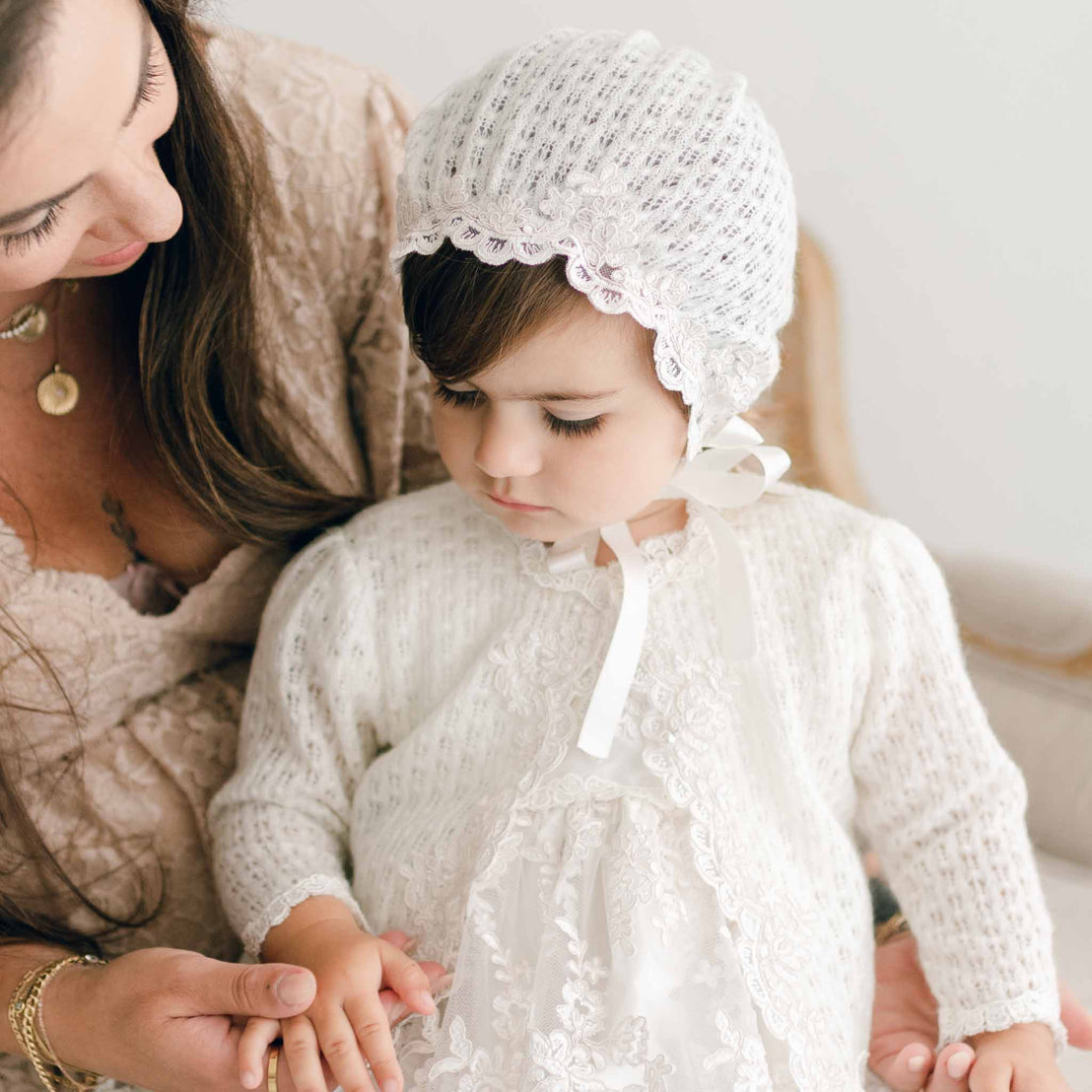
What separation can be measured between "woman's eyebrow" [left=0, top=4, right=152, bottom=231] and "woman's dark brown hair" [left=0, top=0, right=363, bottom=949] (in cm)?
12

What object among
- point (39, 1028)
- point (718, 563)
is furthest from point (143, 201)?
point (39, 1028)

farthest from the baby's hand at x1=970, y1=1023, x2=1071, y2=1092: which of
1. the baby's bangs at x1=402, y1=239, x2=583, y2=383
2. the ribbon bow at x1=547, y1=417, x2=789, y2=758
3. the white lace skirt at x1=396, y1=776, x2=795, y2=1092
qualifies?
the baby's bangs at x1=402, y1=239, x2=583, y2=383

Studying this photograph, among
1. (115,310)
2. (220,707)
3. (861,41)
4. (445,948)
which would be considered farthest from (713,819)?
(861,41)

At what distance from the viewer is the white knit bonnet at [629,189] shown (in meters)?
0.88

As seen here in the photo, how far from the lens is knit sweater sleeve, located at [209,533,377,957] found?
1068 mm

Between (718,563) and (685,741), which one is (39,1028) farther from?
(718,563)

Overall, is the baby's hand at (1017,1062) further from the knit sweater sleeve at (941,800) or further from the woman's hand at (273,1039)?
the woman's hand at (273,1039)

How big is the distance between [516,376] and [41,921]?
0.65m

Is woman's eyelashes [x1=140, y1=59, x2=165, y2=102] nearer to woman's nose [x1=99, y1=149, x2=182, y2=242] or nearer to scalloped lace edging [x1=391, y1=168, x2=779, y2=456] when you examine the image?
woman's nose [x1=99, y1=149, x2=182, y2=242]

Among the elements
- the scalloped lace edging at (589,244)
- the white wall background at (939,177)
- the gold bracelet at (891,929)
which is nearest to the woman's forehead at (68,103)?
the scalloped lace edging at (589,244)

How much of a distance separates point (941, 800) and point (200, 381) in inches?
31.4

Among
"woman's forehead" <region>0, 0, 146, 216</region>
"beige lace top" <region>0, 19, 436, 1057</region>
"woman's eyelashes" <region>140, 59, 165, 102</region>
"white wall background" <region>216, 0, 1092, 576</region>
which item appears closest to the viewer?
"woman's forehead" <region>0, 0, 146, 216</region>

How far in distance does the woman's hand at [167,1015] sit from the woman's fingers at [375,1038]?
46mm

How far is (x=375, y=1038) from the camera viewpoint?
2.95ft
